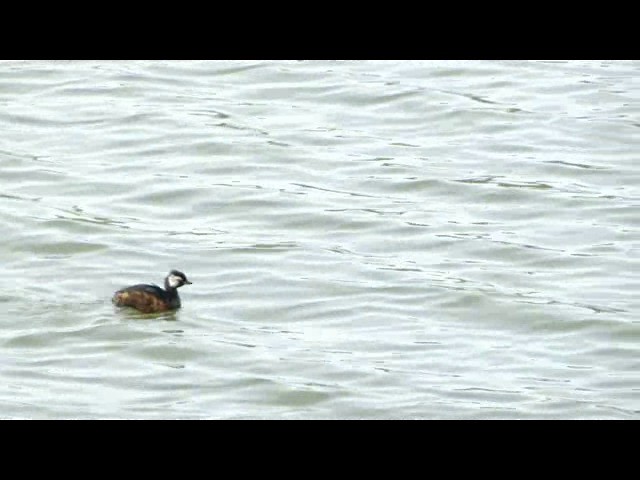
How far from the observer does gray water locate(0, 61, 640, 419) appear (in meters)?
8.28

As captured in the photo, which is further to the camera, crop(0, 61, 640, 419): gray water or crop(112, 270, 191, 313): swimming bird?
crop(112, 270, 191, 313): swimming bird

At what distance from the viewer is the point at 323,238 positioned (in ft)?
38.4

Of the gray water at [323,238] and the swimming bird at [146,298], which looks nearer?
the gray water at [323,238]

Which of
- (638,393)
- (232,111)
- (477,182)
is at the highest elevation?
(232,111)

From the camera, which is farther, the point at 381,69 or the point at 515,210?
the point at 381,69

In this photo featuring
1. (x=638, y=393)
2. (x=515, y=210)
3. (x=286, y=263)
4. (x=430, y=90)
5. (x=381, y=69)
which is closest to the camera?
(x=638, y=393)

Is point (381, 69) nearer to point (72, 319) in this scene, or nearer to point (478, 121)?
point (478, 121)

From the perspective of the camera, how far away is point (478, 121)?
596 inches

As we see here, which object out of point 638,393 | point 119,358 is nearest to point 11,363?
point 119,358

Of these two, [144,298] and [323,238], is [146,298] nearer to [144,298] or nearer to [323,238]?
[144,298]

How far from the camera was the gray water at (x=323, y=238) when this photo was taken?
828cm

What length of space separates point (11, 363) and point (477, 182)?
223 inches

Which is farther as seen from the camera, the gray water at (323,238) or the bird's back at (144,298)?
the bird's back at (144,298)

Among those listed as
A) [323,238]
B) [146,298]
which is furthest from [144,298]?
[323,238]
